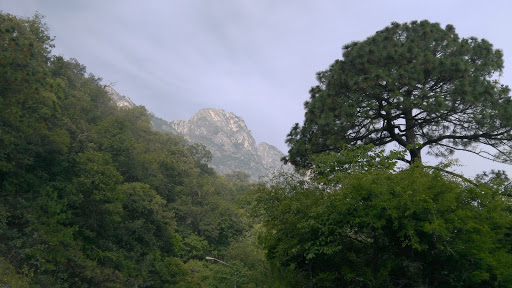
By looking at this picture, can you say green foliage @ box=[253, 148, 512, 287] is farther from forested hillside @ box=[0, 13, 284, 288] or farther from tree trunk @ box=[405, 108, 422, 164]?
forested hillside @ box=[0, 13, 284, 288]

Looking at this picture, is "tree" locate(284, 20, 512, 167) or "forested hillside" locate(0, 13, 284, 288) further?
"forested hillside" locate(0, 13, 284, 288)

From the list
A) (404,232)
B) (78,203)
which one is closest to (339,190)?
(404,232)

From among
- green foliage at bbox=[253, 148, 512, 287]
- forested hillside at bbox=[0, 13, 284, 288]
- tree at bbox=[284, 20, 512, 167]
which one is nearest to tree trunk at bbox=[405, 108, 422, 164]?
tree at bbox=[284, 20, 512, 167]

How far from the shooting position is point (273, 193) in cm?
919

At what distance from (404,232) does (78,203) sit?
19551 millimetres

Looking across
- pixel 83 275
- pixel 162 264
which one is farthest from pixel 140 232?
pixel 83 275

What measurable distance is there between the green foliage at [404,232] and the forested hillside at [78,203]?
3.69 meters

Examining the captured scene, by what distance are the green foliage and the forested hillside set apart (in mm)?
3690

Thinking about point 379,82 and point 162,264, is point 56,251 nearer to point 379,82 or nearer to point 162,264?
point 162,264

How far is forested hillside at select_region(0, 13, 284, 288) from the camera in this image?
15.6 m

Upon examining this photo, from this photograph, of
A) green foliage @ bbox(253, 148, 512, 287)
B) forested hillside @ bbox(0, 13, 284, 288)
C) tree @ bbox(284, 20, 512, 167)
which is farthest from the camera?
forested hillside @ bbox(0, 13, 284, 288)

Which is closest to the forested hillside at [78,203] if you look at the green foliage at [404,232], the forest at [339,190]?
the forest at [339,190]

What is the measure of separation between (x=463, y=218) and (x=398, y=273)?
5.22 ft

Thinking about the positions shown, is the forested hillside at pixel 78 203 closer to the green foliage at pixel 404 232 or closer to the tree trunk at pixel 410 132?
the green foliage at pixel 404 232
